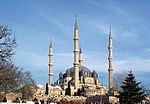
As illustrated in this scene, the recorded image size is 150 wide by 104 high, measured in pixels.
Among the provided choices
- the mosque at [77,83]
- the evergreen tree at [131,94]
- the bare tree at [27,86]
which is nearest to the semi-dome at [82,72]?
the mosque at [77,83]

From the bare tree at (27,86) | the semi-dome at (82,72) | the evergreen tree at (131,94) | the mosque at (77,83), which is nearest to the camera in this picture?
the evergreen tree at (131,94)

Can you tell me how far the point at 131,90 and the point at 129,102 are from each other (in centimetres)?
147

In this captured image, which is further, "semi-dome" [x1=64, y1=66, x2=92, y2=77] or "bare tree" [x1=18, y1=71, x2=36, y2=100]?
"semi-dome" [x1=64, y1=66, x2=92, y2=77]

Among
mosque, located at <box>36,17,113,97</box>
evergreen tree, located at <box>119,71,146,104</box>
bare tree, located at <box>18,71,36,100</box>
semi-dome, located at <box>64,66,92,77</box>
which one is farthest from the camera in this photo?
semi-dome, located at <box>64,66,92,77</box>

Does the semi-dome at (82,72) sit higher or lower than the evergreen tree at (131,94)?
higher

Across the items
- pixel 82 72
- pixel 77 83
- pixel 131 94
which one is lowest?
pixel 131 94

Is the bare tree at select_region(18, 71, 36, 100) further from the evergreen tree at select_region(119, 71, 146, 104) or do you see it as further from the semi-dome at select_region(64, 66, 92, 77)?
the semi-dome at select_region(64, 66, 92, 77)

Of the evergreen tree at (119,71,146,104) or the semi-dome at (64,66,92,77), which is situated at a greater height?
the semi-dome at (64,66,92,77)

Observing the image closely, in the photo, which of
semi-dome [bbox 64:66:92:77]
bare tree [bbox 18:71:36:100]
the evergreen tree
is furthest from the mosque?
the evergreen tree

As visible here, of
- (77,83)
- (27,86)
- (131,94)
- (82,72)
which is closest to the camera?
(131,94)

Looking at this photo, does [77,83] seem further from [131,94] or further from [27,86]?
[131,94]

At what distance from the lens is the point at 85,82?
3784 inches

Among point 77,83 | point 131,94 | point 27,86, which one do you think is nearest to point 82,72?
point 77,83

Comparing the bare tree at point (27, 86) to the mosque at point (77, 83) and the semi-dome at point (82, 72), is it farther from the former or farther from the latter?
the semi-dome at point (82, 72)
